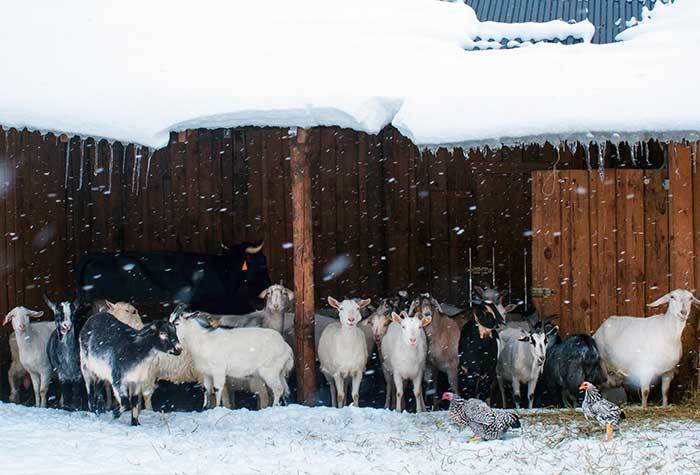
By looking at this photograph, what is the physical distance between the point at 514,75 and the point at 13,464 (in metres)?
6.07

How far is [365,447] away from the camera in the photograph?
342 inches

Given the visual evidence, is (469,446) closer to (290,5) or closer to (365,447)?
(365,447)

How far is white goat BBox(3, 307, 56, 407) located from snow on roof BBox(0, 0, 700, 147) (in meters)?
2.38

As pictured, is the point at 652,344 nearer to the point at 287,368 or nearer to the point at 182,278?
the point at 287,368

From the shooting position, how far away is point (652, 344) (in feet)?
34.3

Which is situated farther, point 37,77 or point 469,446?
point 37,77

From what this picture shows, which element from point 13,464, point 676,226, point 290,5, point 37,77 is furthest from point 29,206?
point 676,226

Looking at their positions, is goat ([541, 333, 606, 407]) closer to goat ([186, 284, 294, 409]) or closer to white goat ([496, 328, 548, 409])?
white goat ([496, 328, 548, 409])

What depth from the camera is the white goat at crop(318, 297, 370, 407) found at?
1080 cm

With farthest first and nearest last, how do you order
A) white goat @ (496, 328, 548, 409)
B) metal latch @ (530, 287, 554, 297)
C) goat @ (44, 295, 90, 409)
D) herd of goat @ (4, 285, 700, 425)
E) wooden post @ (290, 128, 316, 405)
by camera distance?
metal latch @ (530, 287, 554, 297), white goat @ (496, 328, 548, 409), goat @ (44, 295, 90, 409), wooden post @ (290, 128, 316, 405), herd of goat @ (4, 285, 700, 425)

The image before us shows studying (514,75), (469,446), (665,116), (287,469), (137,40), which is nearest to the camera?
(287,469)

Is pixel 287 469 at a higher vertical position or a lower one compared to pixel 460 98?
lower

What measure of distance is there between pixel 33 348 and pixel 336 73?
4569 millimetres

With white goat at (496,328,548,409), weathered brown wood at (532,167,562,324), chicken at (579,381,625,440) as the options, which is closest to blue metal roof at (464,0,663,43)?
weathered brown wood at (532,167,562,324)
